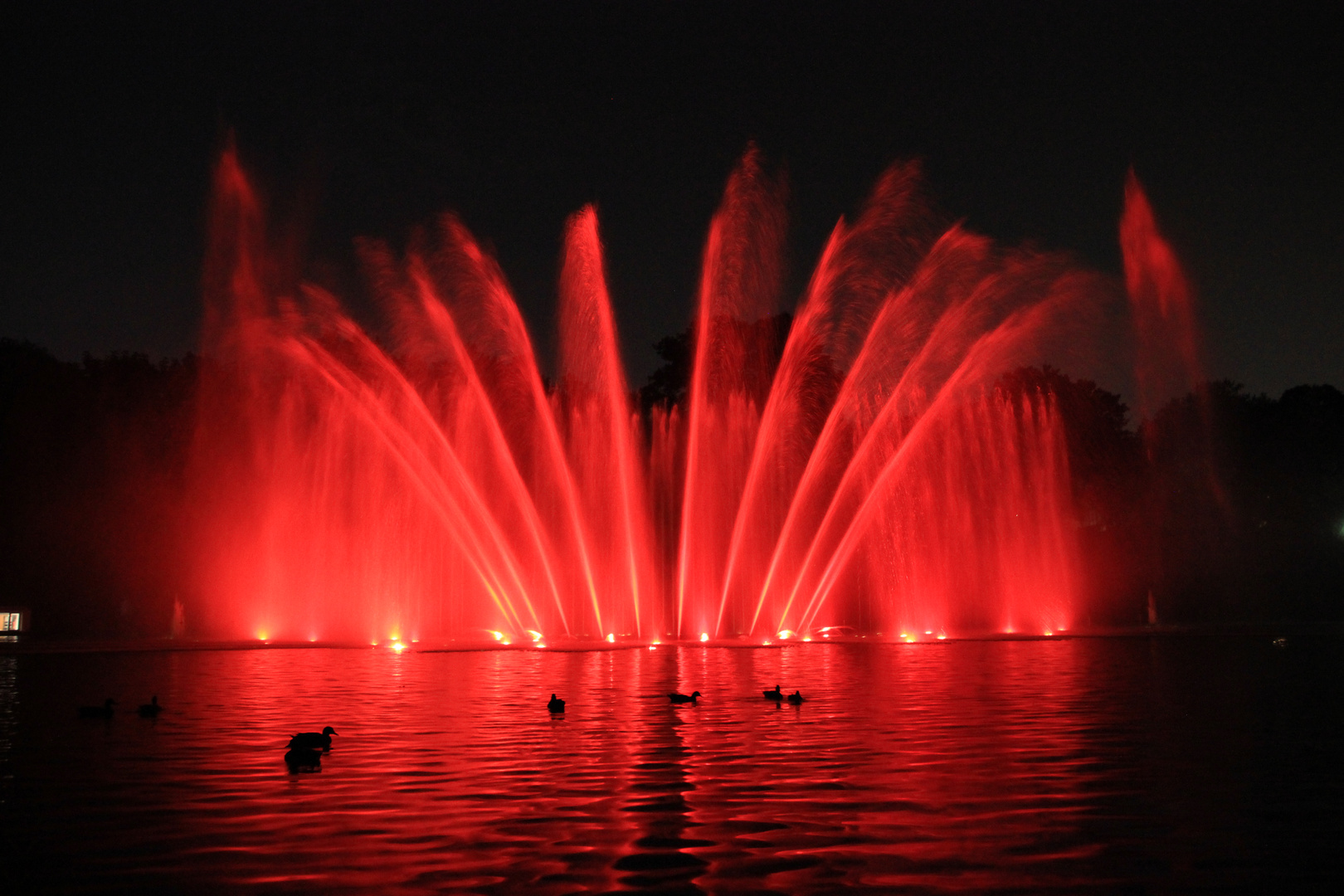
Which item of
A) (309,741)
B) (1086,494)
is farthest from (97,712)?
(1086,494)

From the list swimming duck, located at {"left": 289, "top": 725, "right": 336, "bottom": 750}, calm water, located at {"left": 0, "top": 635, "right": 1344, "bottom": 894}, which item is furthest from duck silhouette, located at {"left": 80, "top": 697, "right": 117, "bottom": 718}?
swimming duck, located at {"left": 289, "top": 725, "right": 336, "bottom": 750}

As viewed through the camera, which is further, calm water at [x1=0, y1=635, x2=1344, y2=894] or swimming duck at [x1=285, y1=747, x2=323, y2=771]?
swimming duck at [x1=285, y1=747, x2=323, y2=771]

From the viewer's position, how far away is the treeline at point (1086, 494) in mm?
52844

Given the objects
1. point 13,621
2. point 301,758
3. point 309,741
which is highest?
point 13,621

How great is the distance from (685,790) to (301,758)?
4.11 metres

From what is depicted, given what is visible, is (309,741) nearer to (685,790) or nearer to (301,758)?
(301,758)

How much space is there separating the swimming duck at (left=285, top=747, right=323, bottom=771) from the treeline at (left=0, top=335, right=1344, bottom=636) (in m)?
45.2

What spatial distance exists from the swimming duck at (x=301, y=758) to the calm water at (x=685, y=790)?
0.16 meters

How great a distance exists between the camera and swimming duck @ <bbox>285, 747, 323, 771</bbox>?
12.1 m

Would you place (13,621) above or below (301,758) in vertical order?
above

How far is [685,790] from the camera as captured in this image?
11.0 metres

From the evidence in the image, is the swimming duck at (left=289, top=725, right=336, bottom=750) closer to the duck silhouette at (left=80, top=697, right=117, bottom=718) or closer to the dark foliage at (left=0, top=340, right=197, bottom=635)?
the duck silhouette at (left=80, top=697, right=117, bottom=718)

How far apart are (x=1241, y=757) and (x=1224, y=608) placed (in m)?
58.3

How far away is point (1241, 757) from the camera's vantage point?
→ 12.9m
